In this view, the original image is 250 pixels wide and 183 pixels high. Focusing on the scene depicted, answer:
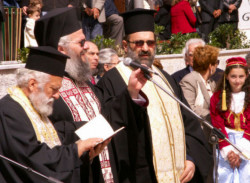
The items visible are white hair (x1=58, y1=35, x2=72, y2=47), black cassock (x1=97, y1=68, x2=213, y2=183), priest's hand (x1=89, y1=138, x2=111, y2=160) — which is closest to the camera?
priest's hand (x1=89, y1=138, x2=111, y2=160)

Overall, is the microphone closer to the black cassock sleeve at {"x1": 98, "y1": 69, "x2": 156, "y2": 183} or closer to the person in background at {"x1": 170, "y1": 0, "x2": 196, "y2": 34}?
the black cassock sleeve at {"x1": 98, "y1": 69, "x2": 156, "y2": 183}

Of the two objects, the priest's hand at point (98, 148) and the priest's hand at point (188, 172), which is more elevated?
the priest's hand at point (98, 148)

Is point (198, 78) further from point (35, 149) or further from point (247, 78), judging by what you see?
point (35, 149)

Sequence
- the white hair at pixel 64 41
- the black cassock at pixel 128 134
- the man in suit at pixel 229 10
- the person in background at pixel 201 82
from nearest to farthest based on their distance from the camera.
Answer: the black cassock at pixel 128 134
the white hair at pixel 64 41
the person in background at pixel 201 82
the man in suit at pixel 229 10

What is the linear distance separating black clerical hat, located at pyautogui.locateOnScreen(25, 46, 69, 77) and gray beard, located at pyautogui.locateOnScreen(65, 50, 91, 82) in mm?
573

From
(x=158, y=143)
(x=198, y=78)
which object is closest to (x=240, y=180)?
(x=198, y=78)

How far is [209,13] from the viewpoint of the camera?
562 inches

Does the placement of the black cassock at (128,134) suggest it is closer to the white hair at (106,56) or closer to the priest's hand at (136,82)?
the priest's hand at (136,82)

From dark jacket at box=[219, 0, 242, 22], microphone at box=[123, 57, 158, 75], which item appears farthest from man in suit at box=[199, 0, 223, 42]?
microphone at box=[123, 57, 158, 75]

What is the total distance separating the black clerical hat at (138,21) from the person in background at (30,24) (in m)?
4.34

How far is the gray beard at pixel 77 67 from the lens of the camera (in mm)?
5258

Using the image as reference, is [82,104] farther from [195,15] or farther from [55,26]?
[195,15]

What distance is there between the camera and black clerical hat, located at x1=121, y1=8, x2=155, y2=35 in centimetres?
590

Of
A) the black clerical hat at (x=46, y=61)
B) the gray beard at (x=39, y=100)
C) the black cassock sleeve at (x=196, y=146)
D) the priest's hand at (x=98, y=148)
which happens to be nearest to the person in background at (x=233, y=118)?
the black cassock sleeve at (x=196, y=146)
